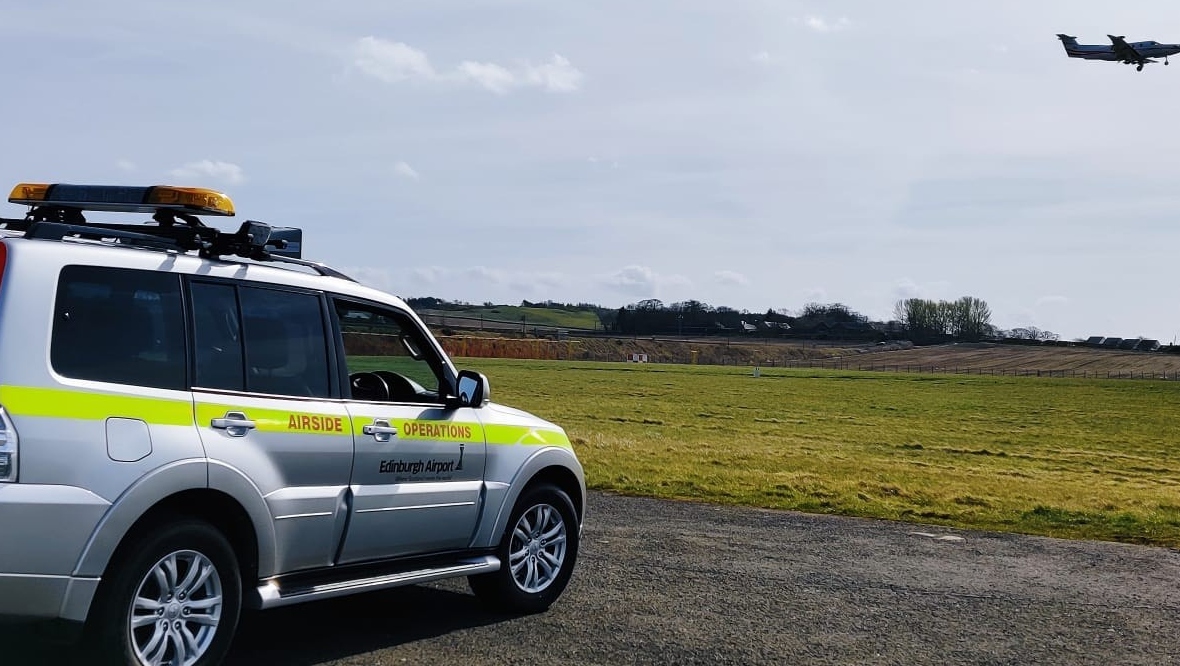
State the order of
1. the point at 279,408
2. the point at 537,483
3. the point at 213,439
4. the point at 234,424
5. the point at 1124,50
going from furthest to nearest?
the point at 1124,50 < the point at 537,483 < the point at 279,408 < the point at 234,424 < the point at 213,439

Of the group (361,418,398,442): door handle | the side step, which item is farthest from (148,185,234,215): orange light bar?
the side step

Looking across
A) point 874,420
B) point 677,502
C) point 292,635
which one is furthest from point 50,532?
point 874,420

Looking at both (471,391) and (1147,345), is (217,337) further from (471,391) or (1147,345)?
(1147,345)

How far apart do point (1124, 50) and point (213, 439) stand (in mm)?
63501

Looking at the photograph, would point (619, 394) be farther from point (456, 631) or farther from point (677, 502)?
point (456, 631)

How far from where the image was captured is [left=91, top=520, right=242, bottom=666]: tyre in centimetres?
495

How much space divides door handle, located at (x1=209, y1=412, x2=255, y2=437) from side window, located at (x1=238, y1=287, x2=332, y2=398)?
0.21 m

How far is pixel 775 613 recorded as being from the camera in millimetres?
7688

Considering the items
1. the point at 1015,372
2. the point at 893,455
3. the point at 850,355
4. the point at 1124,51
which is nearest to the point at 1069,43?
the point at 1124,51

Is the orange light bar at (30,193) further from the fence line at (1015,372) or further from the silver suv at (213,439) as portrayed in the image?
the fence line at (1015,372)

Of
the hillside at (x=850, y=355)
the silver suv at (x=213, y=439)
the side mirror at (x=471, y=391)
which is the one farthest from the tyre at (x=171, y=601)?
the hillside at (x=850, y=355)

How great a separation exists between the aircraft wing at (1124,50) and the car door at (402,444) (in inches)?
2358

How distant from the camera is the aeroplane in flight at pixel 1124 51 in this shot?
196 ft

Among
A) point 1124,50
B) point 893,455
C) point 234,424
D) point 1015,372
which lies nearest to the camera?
point 234,424
